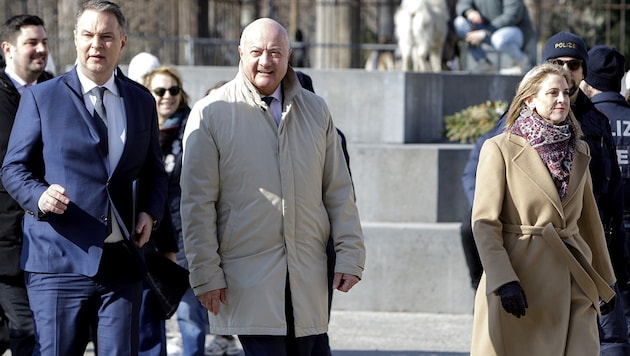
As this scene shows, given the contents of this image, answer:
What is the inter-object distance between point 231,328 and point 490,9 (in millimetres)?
7535

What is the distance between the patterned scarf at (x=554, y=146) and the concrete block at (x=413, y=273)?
3836mm

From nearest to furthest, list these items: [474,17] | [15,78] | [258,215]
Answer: [258,215], [15,78], [474,17]

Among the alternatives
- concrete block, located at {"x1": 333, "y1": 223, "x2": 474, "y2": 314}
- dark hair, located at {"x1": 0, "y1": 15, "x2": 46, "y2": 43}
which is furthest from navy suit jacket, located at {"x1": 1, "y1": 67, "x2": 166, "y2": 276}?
concrete block, located at {"x1": 333, "y1": 223, "x2": 474, "y2": 314}

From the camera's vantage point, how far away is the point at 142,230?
5195 millimetres

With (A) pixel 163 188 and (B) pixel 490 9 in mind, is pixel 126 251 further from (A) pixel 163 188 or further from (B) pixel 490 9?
(B) pixel 490 9

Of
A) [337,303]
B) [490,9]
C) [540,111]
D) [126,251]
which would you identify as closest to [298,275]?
[126,251]

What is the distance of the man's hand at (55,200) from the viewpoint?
15.6 ft

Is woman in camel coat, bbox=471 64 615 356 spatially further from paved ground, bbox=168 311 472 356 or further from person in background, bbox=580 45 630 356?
paved ground, bbox=168 311 472 356

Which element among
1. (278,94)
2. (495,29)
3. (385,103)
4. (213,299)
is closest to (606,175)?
(278,94)

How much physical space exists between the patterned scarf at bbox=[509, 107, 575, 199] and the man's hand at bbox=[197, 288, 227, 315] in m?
1.55

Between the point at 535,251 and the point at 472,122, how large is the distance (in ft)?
16.2

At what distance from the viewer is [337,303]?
9.43 meters

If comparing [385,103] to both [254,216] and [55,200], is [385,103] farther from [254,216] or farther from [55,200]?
[55,200]

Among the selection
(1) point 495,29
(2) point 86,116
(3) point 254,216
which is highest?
(1) point 495,29
